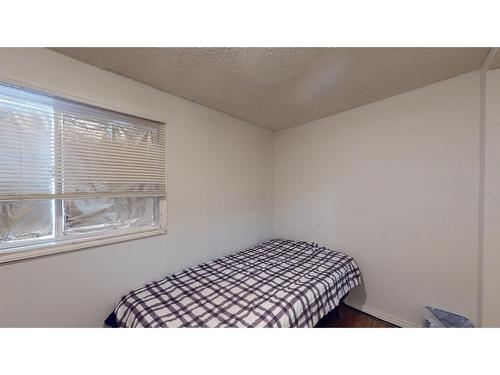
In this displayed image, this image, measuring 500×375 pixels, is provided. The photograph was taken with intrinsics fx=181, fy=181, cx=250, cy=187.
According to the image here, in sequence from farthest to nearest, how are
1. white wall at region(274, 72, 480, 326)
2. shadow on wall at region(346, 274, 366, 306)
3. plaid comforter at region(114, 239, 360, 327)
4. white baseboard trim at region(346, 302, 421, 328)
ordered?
shadow on wall at region(346, 274, 366, 306)
white baseboard trim at region(346, 302, 421, 328)
white wall at region(274, 72, 480, 326)
plaid comforter at region(114, 239, 360, 327)

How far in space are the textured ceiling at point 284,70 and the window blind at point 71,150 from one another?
0.35 m

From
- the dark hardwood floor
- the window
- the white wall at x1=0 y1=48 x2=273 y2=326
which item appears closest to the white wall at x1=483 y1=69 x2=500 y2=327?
the dark hardwood floor

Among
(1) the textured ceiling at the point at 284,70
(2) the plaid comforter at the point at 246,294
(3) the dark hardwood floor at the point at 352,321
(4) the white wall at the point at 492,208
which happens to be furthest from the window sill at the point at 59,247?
(4) the white wall at the point at 492,208

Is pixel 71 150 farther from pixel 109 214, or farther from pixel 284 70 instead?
pixel 284 70

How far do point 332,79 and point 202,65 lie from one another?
A: 999mm

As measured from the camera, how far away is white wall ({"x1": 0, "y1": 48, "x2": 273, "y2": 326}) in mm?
1029

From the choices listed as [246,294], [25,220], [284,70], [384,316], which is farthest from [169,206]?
[384,316]

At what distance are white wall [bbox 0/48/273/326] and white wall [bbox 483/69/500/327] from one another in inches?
75.9

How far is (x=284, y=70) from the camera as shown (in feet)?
4.30

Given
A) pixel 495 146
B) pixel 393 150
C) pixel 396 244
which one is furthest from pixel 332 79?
pixel 396 244

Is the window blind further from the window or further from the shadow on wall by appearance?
the shadow on wall

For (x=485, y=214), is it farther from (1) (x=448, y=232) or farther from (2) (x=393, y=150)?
(2) (x=393, y=150)

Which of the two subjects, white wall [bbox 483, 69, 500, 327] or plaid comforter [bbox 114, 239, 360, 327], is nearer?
plaid comforter [bbox 114, 239, 360, 327]

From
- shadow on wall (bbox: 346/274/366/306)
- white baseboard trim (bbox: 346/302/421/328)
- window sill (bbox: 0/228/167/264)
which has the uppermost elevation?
window sill (bbox: 0/228/167/264)
